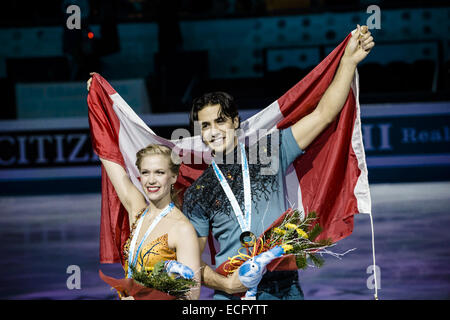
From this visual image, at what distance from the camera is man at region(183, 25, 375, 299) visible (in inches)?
111

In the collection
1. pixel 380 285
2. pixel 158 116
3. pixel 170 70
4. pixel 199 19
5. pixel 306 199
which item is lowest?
pixel 380 285

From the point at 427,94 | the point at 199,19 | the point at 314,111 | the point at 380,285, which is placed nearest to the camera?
the point at 314,111

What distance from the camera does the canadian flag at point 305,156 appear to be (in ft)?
10.5

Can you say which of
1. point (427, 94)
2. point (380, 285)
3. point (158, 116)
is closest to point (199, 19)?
point (158, 116)

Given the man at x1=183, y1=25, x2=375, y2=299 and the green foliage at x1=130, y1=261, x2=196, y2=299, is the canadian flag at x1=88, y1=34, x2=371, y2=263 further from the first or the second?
the green foliage at x1=130, y1=261, x2=196, y2=299

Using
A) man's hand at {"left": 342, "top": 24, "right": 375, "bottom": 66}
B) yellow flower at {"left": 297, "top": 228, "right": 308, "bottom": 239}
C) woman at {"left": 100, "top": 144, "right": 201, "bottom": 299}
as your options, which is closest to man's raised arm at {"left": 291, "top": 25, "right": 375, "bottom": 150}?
man's hand at {"left": 342, "top": 24, "right": 375, "bottom": 66}

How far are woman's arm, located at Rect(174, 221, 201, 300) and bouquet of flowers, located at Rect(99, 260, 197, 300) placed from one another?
66mm

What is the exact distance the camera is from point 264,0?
484 inches

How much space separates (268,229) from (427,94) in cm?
814

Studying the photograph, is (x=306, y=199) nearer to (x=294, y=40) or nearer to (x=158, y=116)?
(x=158, y=116)

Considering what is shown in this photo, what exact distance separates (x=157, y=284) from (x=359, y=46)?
1363 mm

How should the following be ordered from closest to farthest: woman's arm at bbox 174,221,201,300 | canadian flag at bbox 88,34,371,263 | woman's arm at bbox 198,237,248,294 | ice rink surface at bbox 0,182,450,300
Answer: woman's arm at bbox 174,221,201,300
woman's arm at bbox 198,237,248,294
canadian flag at bbox 88,34,371,263
ice rink surface at bbox 0,182,450,300

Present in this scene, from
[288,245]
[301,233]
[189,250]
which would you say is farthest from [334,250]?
[189,250]
